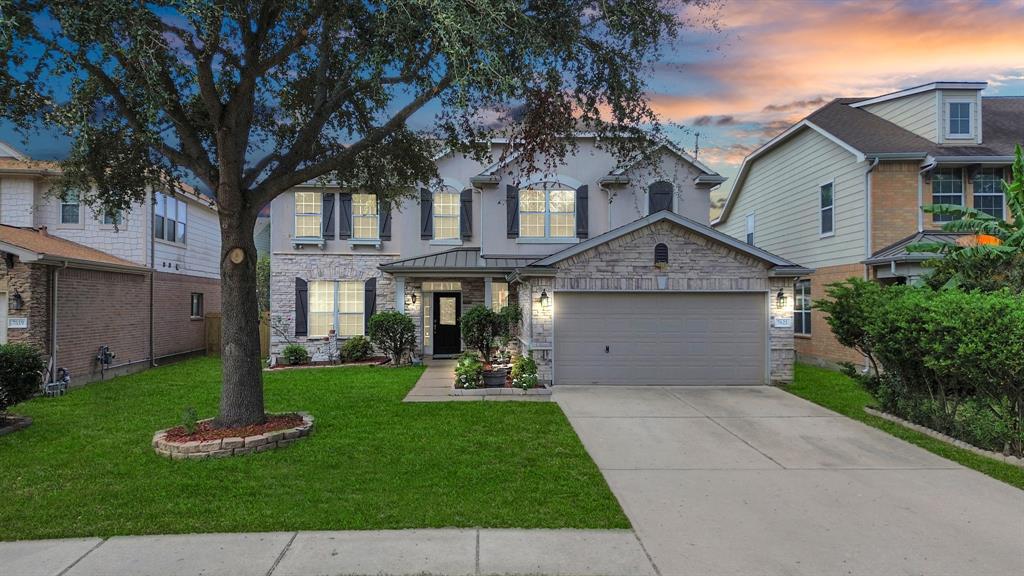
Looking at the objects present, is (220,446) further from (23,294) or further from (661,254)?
(661,254)

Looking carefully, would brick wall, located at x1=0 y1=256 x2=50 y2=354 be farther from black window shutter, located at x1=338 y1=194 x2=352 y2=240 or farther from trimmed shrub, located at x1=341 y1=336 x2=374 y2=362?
black window shutter, located at x1=338 y1=194 x2=352 y2=240

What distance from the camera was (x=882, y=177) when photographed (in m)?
13.3

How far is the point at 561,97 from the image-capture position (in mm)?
7695

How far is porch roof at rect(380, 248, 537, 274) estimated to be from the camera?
14492 mm

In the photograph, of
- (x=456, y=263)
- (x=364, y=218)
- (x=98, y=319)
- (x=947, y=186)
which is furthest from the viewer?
(x=364, y=218)

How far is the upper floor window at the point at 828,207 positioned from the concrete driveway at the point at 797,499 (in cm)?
829

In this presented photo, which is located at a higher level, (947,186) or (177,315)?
(947,186)

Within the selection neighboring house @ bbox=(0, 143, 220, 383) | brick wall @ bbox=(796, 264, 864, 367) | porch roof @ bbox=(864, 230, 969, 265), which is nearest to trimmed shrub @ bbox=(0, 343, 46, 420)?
neighboring house @ bbox=(0, 143, 220, 383)

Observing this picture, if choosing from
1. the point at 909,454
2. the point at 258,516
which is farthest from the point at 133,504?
the point at 909,454

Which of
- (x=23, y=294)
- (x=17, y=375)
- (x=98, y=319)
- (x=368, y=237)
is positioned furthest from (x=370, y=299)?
(x=17, y=375)

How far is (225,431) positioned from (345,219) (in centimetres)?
1008

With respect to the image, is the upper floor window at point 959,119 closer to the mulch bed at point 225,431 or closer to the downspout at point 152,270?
the mulch bed at point 225,431

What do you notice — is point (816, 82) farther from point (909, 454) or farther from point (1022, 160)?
point (909, 454)

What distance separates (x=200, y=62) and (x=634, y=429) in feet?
26.8
